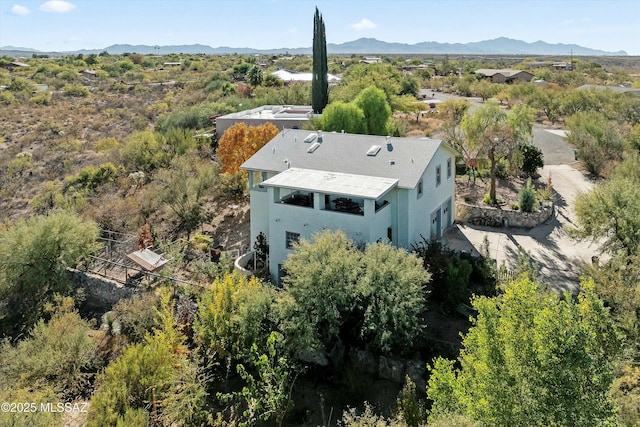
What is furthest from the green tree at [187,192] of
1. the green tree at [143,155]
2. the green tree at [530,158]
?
the green tree at [530,158]

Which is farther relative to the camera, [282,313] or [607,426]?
[282,313]

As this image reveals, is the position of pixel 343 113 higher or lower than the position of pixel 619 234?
higher

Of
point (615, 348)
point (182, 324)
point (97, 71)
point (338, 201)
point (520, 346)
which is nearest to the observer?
point (520, 346)

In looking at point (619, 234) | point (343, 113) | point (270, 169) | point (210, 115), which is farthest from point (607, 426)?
point (210, 115)

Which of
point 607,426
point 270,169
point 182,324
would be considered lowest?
point 182,324

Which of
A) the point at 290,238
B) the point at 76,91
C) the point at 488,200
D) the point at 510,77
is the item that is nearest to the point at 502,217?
the point at 488,200

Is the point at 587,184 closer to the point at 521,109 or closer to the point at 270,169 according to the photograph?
the point at 521,109

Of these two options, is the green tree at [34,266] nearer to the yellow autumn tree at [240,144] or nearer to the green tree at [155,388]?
the green tree at [155,388]
